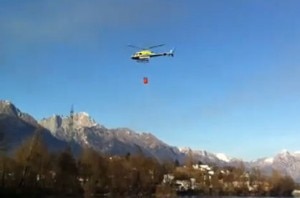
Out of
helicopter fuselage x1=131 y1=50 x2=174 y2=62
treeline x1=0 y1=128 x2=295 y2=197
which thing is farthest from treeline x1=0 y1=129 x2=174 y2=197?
helicopter fuselage x1=131 y1=50 x2=174 y2=62

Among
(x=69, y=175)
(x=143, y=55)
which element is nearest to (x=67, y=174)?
(x=69, y=175)

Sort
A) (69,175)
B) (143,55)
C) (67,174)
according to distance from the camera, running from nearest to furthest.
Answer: (143,55) < (67,174) < (69,175)

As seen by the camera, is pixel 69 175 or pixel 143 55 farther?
pixel 69 175

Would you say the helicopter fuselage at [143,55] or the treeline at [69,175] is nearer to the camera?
the helicopter fuselage at [143,55]

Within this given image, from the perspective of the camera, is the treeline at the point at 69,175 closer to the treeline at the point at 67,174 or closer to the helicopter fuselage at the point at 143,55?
the treeline at the point at 67,174

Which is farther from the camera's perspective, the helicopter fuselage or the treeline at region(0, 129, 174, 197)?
the treeline at region(0, 129, 174, 197)

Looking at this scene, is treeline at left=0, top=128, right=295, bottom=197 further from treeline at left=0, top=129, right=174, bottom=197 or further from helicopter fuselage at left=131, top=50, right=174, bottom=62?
helicopter fuselage at left=131, top=50, right=174, bottom=62

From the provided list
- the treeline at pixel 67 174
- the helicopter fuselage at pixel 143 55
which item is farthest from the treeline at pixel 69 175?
the helicopter fuselage at pixel 143 55

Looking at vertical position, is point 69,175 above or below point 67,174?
below

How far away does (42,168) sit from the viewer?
134375 millimetres

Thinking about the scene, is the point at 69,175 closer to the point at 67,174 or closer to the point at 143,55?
the point at 67,174

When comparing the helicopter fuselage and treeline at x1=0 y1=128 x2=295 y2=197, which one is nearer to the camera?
the helicopter fuselage

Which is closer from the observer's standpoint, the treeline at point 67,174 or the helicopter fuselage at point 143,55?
the helicopter fuselage at point 143,55

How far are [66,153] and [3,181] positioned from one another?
99.4 ft
